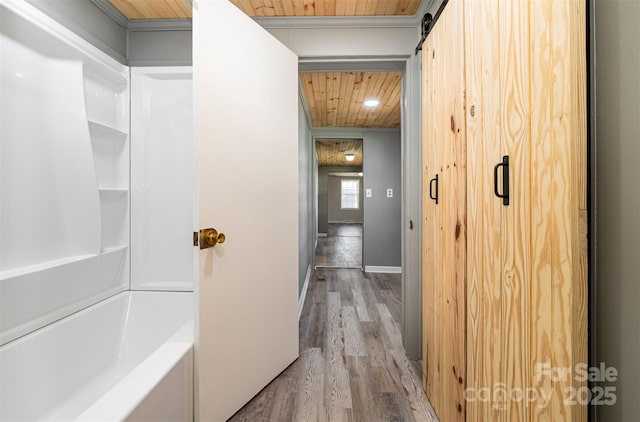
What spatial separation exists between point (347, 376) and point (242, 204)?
3.96ft

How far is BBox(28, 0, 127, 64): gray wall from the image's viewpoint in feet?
4.80

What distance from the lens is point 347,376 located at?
176 centimetres

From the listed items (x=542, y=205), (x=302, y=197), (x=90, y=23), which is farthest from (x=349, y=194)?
(x=542, y=205)

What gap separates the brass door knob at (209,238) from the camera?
4.16ft

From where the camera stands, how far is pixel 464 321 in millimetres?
1147

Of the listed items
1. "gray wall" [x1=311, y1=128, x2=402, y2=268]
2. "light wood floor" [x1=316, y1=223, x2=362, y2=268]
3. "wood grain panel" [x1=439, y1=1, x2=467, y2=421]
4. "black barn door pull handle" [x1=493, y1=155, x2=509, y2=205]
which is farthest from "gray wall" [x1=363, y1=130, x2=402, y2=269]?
"black barn door pull handle" [x1=493, y1=155, x2=509, y2=205]

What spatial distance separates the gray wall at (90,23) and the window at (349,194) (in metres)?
10.2

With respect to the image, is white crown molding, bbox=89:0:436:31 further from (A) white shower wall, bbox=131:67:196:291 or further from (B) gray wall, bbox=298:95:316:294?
(B) gray wall, bbox=298:95:316:294

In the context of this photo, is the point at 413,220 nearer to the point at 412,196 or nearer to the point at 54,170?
the point at 412,196

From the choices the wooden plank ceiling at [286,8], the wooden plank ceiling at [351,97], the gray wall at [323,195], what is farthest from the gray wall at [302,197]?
the gray wall at [323,195]

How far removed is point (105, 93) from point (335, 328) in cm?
232

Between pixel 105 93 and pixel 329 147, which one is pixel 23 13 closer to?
pixel 105 93

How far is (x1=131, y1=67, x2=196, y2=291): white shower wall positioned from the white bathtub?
0.56 feet

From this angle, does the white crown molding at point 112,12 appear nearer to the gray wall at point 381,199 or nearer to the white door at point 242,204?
the white door at point 242,204
